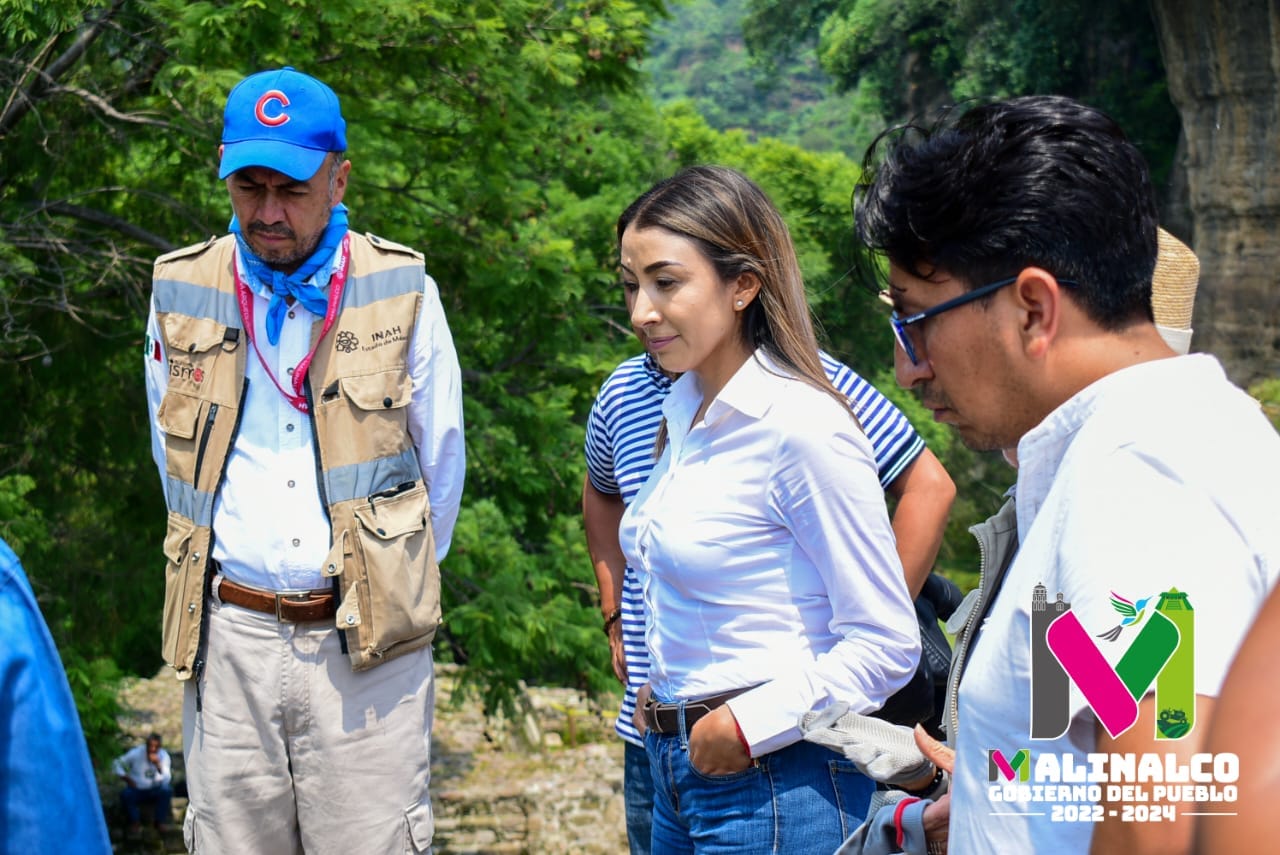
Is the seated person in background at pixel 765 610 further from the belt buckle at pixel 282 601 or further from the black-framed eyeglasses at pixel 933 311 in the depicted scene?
the belt buckle at pixel 282 601

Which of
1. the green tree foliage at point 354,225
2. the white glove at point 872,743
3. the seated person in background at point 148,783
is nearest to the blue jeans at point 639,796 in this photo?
the white glove at point 872,743

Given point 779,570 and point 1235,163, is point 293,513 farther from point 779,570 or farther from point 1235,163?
point 1235,163

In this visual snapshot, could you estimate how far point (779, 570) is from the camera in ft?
7.37

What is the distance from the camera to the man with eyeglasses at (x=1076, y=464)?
1122 mm

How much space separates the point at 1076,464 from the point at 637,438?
66.9 inches

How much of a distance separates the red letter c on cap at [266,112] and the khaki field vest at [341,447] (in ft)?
0.96

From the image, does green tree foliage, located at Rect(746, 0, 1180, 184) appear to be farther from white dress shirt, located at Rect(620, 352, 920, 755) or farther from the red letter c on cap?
white dress shirt, located at Rect(620, 352, 920, 755)

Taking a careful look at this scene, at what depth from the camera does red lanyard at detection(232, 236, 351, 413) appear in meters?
2.89

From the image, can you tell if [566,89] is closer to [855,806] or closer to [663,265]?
[663,265]

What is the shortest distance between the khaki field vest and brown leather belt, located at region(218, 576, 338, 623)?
38 mm

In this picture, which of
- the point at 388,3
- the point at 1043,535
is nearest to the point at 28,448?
the point at 388,3

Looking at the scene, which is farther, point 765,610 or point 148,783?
point 148,783

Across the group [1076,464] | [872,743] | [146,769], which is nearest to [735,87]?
[146,769]

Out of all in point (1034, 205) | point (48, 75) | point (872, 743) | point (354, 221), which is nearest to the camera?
point (1034, 205)
